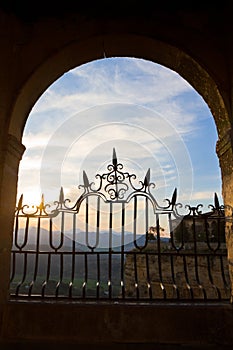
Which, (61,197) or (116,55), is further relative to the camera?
(116,55)

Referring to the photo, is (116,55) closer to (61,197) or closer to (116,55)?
(116,55)

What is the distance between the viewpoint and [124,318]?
2.34 meters

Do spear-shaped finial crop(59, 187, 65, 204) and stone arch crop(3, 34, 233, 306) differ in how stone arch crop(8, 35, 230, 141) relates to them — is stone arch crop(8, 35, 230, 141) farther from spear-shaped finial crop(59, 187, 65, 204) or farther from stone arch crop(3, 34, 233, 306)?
spear-shaped finial crop(59, 187, 65, 204)

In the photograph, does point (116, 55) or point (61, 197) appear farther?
point (116, 55)

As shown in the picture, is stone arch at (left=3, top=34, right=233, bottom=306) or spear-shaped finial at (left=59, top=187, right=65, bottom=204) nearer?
stone arch at (left=3, top=34, right=233, bottom=306)

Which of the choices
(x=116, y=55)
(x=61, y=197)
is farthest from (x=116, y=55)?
(x=61, y=197)

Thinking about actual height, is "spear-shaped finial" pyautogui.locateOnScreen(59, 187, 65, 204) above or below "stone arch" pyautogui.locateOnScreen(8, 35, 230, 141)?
below

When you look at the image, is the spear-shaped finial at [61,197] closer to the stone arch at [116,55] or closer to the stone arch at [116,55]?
the stone arch at [116,55]

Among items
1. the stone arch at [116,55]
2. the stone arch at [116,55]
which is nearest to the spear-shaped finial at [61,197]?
the stone arch at [116,55]

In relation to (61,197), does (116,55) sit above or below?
above

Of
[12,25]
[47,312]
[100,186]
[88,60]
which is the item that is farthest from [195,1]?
[47,312]

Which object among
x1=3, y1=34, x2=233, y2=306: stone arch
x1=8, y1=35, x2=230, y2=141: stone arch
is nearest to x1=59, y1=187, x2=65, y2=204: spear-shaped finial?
x1=3, y1=34, x2=233, y2=306: stone arch

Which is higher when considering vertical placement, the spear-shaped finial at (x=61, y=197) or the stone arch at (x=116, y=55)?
the stone arch at (x=116, y=55)

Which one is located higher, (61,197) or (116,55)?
(116,55)
